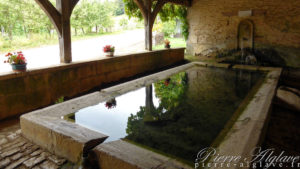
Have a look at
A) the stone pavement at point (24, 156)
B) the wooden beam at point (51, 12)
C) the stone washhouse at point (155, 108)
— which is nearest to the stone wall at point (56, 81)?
the stone washhouse at point (155, 108)

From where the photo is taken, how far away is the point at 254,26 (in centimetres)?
741

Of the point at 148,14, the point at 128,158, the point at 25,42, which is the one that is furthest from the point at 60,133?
the point at 25,42

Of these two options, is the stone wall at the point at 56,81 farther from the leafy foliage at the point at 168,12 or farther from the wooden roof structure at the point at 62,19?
the leafy foliage at the point at 168,12

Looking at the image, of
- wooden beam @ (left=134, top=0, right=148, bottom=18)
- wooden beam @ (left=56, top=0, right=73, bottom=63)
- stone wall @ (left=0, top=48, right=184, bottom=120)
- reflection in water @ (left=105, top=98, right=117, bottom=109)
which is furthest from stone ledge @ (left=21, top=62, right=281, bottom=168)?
wooden beam @ (left=134, top=0, right=148, bottom=18)

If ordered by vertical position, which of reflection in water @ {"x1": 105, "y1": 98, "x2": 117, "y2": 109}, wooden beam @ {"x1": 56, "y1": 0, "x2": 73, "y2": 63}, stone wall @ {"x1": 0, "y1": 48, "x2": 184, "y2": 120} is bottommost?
reflection in water @ {"x1": 105, "y1": 98, "x2": 117, "y2": 109}

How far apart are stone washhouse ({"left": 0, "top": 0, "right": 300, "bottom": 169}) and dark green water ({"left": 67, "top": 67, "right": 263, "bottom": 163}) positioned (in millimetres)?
14

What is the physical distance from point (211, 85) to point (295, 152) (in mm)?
1943

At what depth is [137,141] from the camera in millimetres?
2119

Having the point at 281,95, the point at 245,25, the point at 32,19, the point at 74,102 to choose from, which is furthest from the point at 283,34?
the point at 32,19

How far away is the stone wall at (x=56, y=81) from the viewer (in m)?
3.17

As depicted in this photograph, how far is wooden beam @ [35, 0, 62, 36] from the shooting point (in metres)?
3.57

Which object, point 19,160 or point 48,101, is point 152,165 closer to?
point 19,160

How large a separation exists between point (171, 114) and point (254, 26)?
628 cm

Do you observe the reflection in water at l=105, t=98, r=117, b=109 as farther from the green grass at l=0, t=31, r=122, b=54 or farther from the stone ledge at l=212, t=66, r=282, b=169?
the green grass at l=0, t=31, r=122, b=54
